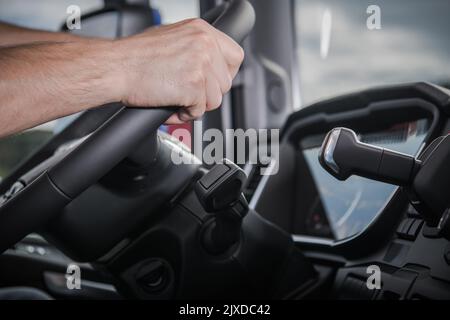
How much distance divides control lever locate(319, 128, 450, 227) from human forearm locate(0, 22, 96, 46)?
0.56m

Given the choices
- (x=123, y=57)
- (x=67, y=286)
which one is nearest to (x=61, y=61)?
(x=123, y=57)

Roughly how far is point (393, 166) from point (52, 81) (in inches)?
15.6

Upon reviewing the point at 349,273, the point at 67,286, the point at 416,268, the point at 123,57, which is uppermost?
the point at 123,57

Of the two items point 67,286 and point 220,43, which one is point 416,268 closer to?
point 220,43

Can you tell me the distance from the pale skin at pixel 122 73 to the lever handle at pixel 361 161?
154mm

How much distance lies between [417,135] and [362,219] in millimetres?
180

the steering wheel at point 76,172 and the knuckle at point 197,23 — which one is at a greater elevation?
the knuckle at point 197,23

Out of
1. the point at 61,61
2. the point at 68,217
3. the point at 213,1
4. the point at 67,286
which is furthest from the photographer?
the point at 213,1

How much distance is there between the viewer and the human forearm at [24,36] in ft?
3.08

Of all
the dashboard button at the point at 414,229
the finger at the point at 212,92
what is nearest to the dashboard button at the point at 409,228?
the dashboard button at the point at 414,229

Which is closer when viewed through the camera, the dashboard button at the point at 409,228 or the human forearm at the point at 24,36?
the dashboard button at the point at 409,228

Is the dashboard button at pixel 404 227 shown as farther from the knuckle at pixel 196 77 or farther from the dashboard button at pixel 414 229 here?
the knuckle at pixel 196 77

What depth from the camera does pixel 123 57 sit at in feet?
1.97

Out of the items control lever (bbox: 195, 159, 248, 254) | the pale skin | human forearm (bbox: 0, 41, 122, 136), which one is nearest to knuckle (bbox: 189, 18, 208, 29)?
the pale skin
